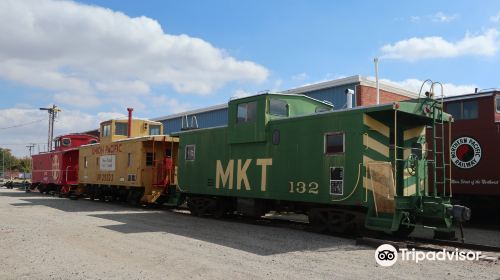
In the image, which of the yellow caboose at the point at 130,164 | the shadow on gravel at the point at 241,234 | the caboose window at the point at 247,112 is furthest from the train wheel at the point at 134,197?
the caboose window at the point at 247,112

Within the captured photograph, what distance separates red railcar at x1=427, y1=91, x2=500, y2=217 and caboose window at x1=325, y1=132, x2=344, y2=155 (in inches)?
198

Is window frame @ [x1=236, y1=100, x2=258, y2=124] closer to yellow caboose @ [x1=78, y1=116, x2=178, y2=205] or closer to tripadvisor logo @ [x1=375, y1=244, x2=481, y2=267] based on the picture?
yellow caboose @ [x1=78, y1=116, x2=178, y2=205]

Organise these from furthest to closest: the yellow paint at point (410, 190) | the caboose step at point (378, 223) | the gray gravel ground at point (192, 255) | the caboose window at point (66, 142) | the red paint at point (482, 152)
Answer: the caboose window at point (66, 142) < the red paint at point (482, 152) < the yellow paint at point (410, 190) < the caboose step at point (378, 223) < the gray gravel ground at point (192, 255)

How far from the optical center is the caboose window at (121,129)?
22141 millimetres

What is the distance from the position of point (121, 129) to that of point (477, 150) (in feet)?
53.0

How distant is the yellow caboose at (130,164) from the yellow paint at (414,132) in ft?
29.6

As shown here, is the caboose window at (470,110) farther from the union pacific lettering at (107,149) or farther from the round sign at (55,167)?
the round sign at (55,167)

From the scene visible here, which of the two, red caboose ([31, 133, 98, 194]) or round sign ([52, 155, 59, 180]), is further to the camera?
round sign ([52, 155, 59, 180])

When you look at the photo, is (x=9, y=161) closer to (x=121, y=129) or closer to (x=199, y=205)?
(x=121, y=129)

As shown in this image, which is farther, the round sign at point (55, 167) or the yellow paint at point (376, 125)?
the round sign at point (55, 167)

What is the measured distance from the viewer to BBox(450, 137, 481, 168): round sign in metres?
13.4

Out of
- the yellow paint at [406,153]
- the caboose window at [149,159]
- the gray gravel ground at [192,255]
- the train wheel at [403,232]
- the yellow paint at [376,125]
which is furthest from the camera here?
the caboose window at [149,159]

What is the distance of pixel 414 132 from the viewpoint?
10.9 meters

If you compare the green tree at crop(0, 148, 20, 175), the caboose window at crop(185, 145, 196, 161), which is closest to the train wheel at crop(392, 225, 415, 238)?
the caboose window at crop(185, 145, 196, 161)
